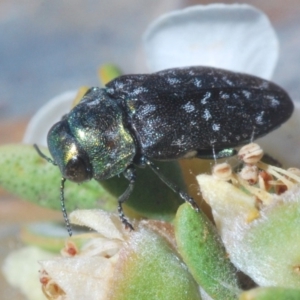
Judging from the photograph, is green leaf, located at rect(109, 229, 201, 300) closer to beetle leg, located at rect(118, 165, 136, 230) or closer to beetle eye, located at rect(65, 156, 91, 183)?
beetle leg, located at rect(118, 165, 136, 230)

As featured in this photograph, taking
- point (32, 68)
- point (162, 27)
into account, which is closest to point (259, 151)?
point (162, 27)

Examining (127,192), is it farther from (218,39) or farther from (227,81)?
(218,39)

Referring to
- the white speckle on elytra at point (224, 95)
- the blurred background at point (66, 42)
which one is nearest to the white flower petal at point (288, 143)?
the white speckle on elytra at point (224, 95)

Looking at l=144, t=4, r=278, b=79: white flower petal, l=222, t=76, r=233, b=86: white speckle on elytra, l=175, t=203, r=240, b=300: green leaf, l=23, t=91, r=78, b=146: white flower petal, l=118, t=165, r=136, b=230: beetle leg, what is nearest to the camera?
l=175, t=203, r=240, b=300: green leaf

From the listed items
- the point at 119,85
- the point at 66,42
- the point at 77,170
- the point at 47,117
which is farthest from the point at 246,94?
the point at 66,42

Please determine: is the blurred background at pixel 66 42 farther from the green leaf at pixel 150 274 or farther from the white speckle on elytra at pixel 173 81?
the green leaf at pixel 150 274

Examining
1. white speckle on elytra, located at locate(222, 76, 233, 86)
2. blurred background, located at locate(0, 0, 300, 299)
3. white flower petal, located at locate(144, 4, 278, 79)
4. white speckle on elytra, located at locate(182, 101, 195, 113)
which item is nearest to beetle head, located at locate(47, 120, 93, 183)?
white speckle on elytra, located at locate(182, 101, 195, 113)
